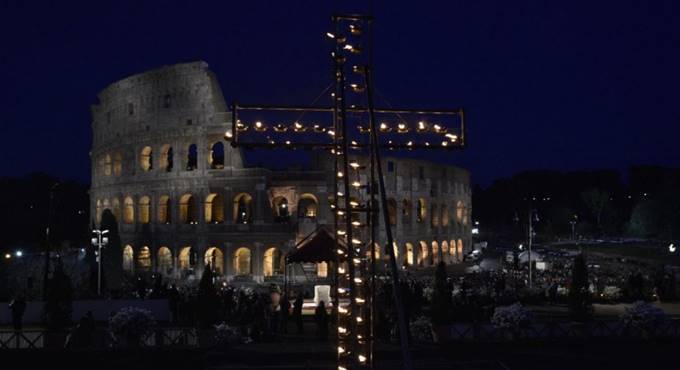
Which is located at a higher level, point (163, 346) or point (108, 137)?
point (108, 137)

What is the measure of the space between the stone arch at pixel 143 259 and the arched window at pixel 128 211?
222cm

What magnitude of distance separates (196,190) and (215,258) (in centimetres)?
469

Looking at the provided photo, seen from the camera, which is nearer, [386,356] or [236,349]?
[386,356]

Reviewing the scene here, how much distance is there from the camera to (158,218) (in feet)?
147

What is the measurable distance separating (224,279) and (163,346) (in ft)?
75.2

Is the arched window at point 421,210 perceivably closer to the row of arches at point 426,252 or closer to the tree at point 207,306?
the row of arches at point 426,252

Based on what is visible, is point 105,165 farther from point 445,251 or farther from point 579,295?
point 579,295

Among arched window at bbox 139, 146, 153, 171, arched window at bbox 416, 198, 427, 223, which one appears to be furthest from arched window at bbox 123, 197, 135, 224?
arched window at bbox 416, 198, 427, 223

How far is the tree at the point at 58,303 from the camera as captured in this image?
59.7 feet

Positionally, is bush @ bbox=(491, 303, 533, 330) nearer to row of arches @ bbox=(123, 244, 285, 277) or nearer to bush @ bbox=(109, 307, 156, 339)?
bush @ bbox=(109, 307, 156, 339)

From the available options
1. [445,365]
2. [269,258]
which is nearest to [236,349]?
[445,365]

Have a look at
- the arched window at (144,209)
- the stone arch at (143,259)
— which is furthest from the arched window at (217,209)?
the stone arch at (143,259)

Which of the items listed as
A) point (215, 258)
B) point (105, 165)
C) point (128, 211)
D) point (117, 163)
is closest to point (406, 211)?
point (215, 258)

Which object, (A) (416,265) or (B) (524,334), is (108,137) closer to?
(A) (416,265)
